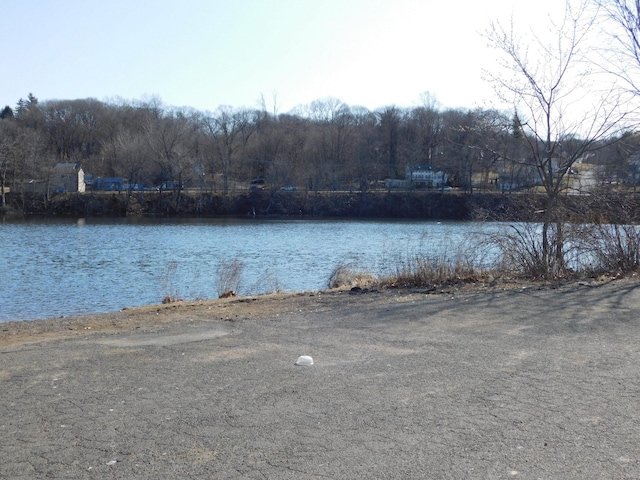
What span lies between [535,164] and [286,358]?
33.0ft

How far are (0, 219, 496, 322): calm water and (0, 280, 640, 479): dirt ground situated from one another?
26.3 ft

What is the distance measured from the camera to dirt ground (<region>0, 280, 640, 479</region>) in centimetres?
469

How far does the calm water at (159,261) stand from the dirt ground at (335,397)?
802 centimetres

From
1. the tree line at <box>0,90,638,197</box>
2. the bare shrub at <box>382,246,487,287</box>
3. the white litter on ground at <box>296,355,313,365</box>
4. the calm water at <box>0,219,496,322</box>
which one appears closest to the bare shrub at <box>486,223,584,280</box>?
the bare shrub at <box>382,246,487,287</box>

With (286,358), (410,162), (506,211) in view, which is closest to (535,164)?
(506,211)

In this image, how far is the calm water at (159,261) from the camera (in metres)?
20.4

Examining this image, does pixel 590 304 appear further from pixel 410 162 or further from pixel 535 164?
pixel 410 162

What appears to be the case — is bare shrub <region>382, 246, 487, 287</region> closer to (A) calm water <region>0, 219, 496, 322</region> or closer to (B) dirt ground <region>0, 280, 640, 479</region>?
(A) calm water <region>0, 219, 496, 322</region>

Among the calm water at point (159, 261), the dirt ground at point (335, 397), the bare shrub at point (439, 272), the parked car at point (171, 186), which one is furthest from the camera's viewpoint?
the parked car at point (171, 186)

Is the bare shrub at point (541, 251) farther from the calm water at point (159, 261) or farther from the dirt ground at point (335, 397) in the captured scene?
the dirt ground at point (335, 397)

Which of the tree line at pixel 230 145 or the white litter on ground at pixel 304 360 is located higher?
the tree line at pixel 230 145

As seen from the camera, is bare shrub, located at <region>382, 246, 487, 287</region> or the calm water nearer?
bare shrub, located at <region>382, 246, 487, 287</region>

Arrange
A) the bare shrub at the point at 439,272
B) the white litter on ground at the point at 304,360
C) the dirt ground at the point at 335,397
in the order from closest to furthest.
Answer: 1. the dirt ground at the point at 335,397
2. the white litter on ground at the point at 304,360
3. the bare shrub at the point at 439,272

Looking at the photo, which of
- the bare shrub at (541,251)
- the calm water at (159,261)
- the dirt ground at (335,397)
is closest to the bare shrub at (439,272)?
the bare shrub at (541,251)
